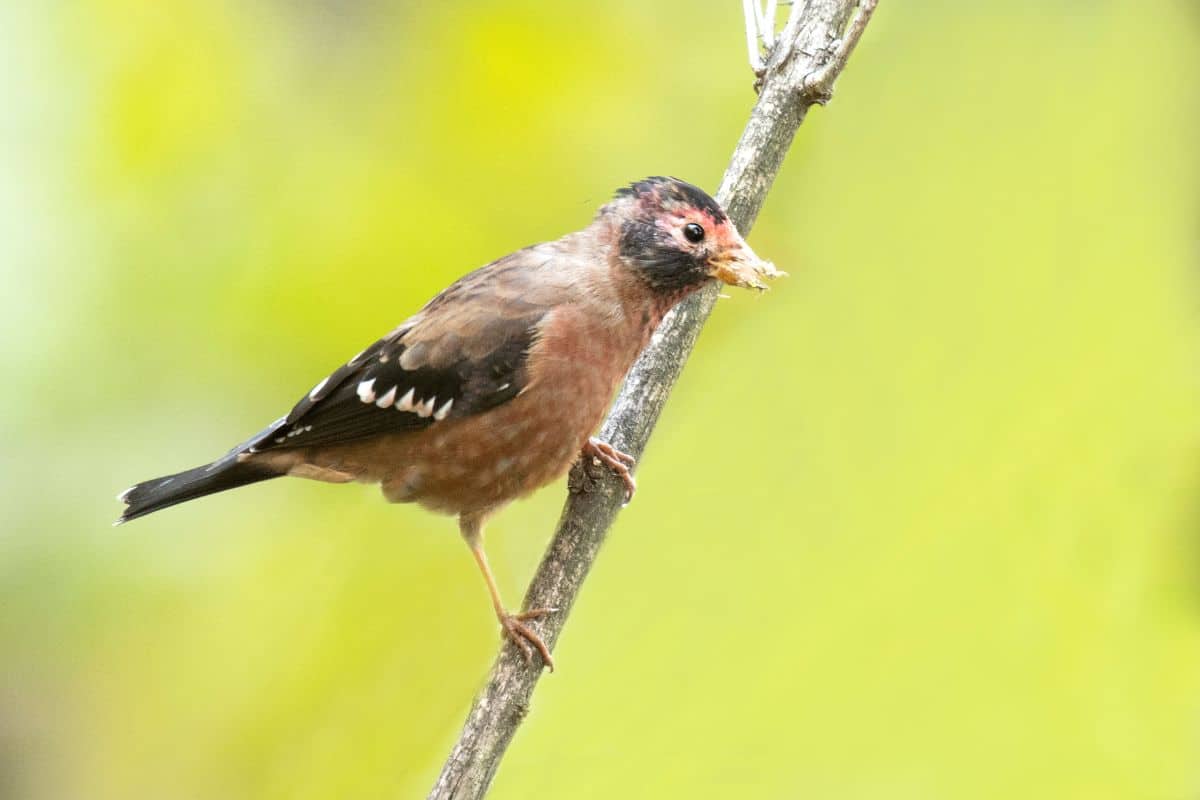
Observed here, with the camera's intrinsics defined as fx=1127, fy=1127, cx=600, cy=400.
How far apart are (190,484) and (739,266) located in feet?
4.82

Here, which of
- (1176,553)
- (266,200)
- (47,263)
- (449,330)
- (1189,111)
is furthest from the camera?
(449,330)

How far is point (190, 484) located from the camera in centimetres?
283

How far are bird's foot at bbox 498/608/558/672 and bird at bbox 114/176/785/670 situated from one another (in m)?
0.23

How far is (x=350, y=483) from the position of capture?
9.91 feet

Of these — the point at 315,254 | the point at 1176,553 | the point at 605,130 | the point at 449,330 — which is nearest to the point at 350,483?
the point at 449,330

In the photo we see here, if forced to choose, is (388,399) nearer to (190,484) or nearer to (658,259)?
(190,484)

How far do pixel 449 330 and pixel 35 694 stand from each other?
1271 mm

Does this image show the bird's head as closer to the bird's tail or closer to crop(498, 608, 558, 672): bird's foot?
crop(498, 608, 558, 672): bird's foot

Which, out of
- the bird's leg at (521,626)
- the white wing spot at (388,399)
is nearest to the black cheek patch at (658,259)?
the white wing spot at (388,399)

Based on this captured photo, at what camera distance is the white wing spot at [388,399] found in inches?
115

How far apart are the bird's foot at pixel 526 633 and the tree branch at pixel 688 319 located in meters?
0.02

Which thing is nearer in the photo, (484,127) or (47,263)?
(47,263)

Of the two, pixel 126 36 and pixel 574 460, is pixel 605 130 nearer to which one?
pixel 574 460

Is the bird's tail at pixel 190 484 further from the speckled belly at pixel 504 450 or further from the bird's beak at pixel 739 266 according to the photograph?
the bird's beak at pixel 739 266
